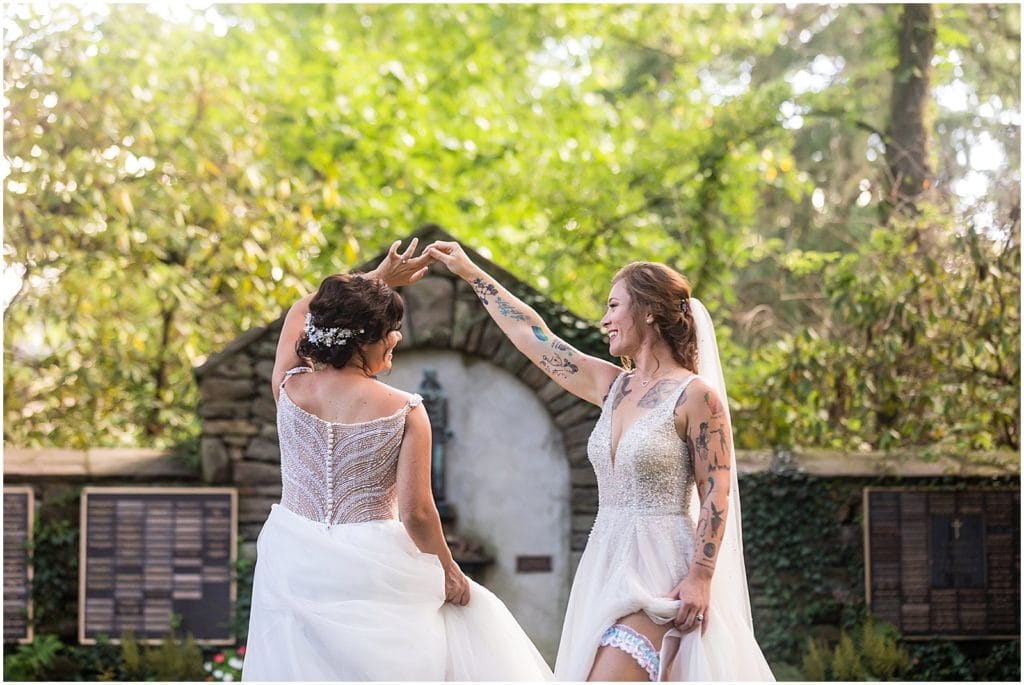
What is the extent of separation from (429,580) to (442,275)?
4.63 m

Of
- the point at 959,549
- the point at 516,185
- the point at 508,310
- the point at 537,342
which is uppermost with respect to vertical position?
the point at 516,185

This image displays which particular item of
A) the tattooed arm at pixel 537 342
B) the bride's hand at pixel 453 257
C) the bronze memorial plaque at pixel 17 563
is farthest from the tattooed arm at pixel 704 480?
the bronze memorial plaque at pixel 17 563

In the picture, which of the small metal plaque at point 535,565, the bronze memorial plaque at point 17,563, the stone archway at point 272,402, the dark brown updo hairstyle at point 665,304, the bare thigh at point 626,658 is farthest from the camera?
the small metal plaque at point 535,565

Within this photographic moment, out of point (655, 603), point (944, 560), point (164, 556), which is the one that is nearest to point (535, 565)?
point (164, 556)

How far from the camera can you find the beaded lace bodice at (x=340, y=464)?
11.3 ft

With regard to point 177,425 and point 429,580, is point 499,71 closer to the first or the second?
point 177,425

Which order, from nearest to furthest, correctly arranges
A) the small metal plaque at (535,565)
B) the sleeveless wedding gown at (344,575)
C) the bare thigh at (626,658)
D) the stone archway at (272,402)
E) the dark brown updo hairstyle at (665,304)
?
the bare thigh at (626,658) < the sleeveless wedding gown at (344,575) < the dark brown updo hairstyle at (665,304) < the stone archway at (272,402) < the small metal plaque at (535,565)

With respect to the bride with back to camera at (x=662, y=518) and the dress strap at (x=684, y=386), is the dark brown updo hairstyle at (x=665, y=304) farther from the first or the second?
the dress strap at (x=684, y=386)

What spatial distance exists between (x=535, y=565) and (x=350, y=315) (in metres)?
4.79

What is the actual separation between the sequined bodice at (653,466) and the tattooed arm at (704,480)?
0.03m

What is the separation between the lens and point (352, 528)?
349cm

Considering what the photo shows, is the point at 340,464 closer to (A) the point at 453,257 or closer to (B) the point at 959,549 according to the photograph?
(A) the point at 453,257

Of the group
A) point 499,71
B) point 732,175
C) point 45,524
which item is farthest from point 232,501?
point 499,71

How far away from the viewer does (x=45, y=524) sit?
7.86m
